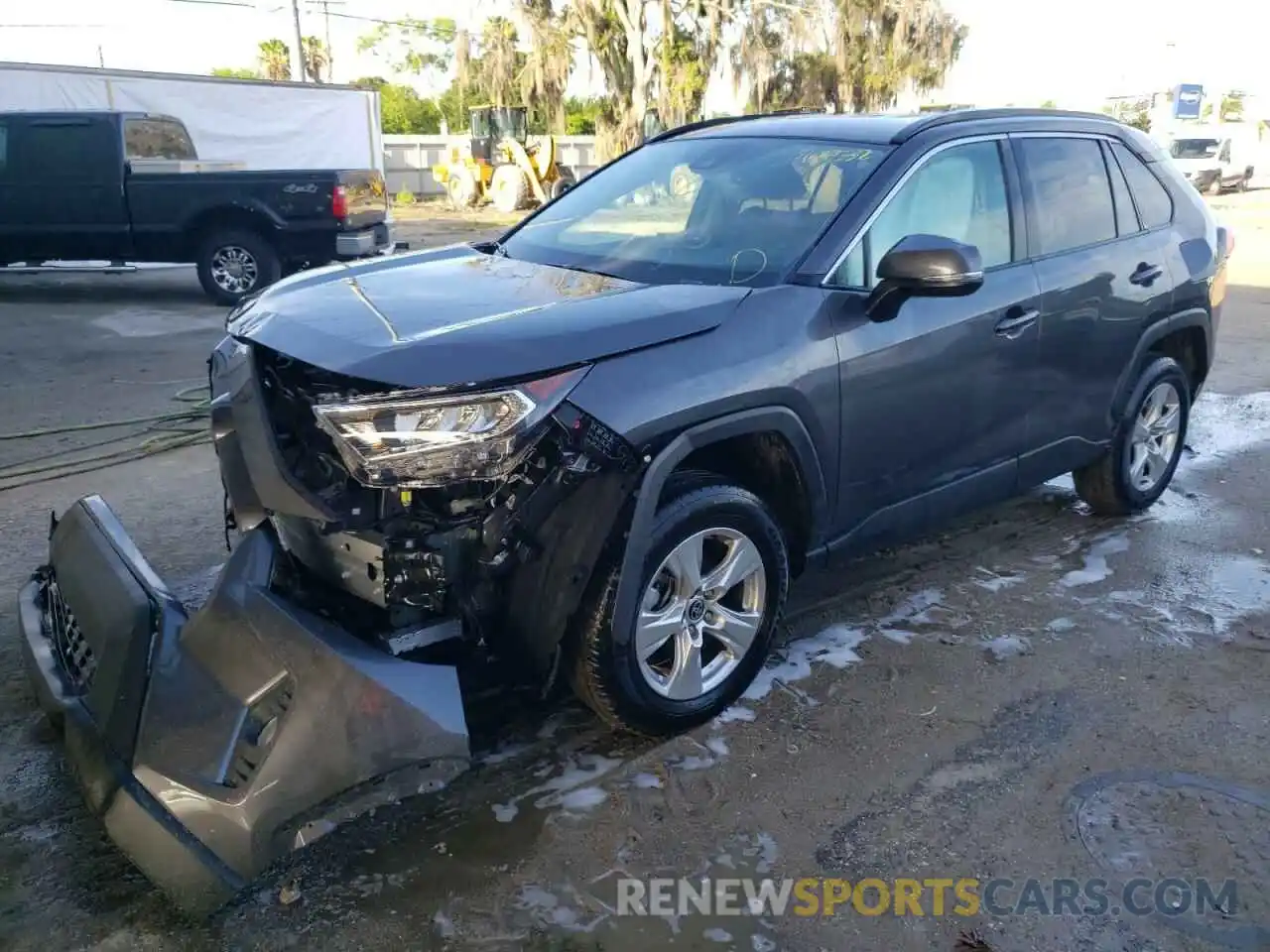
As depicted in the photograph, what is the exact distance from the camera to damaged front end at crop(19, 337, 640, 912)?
248 cm

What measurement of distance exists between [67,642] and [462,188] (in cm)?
2629

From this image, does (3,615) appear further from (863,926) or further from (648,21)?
(648,21)

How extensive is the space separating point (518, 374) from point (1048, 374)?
97.8 inches

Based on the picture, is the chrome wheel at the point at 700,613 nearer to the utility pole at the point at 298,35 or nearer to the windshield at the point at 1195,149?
the windshield at the point at 1195,149

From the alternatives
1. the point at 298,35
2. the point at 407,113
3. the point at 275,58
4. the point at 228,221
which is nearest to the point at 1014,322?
the point at 228,221

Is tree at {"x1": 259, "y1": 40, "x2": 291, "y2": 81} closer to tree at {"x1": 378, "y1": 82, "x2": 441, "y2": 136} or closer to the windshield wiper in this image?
tree at {"x1": 378, "y1": 82, "x2": 441, "y2": 136}

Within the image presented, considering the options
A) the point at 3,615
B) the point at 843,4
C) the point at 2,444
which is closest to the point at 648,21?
the point at 843,4

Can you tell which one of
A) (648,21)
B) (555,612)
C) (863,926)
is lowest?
(863,926)

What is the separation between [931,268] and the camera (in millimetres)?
3340

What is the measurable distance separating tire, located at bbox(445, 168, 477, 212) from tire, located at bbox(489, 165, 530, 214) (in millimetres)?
870

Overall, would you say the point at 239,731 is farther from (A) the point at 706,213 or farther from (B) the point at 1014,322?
(B) the point at 1014,322

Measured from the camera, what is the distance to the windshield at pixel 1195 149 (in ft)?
103

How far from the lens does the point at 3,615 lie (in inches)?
162

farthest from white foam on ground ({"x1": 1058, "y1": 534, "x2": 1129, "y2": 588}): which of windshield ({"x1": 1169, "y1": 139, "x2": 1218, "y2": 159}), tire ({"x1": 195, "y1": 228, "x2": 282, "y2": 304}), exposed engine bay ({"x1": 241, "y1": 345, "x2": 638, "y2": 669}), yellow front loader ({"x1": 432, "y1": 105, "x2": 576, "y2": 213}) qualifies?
windshield ({"x1": 1169, "y1": 139, "x2": 1218, "y2": 159})
